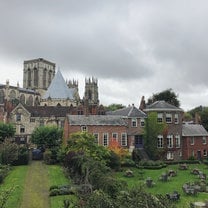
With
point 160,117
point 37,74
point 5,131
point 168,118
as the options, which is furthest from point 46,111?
point 37,74

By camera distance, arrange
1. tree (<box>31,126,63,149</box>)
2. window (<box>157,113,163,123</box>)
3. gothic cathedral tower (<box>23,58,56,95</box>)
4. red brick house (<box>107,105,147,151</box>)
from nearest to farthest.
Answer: red brick house (<box>107,105,147,151</box>) → window (<box>157,113,163,123</box>) → tree (<box>31,126,63,149</box>) → gothic cathedral tower (<box>23,58,56,95</box>)

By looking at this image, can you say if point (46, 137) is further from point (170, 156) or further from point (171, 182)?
point (171, 182)

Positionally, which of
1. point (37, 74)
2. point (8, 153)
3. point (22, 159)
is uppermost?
point (37, 74)

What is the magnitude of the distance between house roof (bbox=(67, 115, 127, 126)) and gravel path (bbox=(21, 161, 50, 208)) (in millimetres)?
10679

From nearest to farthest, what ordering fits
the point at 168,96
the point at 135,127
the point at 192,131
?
the point at 135,127, the point at 192,131, the point at 168,96

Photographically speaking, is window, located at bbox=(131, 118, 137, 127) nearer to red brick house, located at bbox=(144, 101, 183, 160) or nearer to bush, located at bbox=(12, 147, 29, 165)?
red brick house, located at bbox=(144, 101, 183, 160)

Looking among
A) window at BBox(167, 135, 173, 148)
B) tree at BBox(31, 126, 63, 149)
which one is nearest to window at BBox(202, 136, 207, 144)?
window at BBox(167, 135, 173, 148)

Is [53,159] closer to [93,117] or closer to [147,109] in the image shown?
[93,117]

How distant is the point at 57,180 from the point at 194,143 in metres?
32.5

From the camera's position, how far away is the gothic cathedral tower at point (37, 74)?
171m

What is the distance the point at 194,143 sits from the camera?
6538cm

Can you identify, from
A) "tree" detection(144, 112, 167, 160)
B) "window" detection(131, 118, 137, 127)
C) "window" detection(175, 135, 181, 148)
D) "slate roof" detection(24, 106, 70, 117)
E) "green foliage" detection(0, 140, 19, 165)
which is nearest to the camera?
"green foliage" detection(0, 140, 19, 165)

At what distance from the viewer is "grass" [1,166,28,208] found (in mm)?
32956

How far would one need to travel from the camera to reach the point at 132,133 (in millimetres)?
62844
